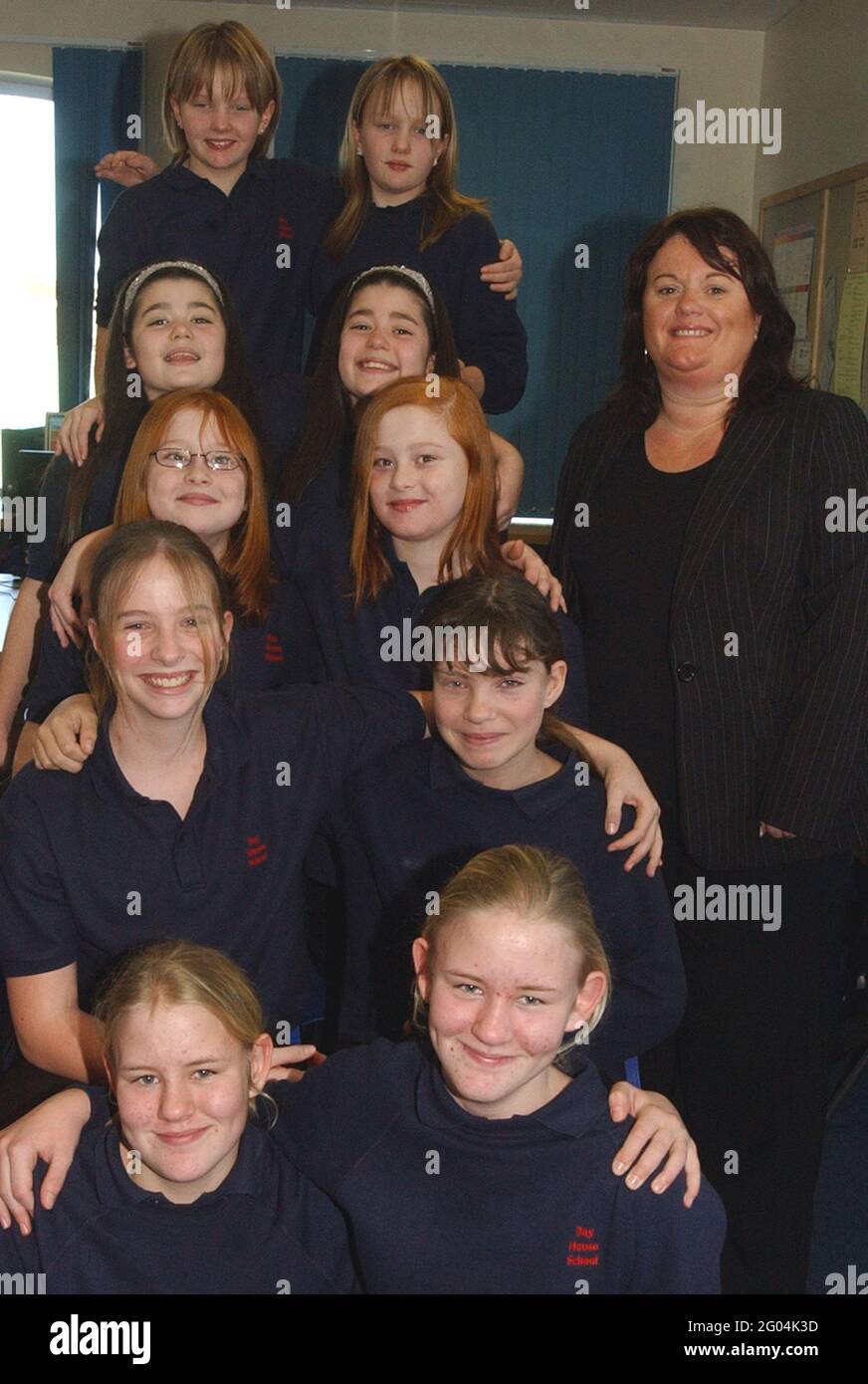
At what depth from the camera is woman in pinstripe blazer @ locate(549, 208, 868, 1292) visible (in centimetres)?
209

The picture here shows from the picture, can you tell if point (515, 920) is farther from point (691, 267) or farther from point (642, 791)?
point (691, 267)

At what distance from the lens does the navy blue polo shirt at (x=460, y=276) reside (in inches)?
109

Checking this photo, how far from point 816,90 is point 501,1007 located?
4757 mm

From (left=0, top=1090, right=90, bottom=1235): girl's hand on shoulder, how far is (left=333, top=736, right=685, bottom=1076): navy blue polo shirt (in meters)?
0.51

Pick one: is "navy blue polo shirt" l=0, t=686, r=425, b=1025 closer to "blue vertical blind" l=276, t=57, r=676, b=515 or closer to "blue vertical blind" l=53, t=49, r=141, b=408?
"blue vertical blind" l=276, t=57, r=676, b=515

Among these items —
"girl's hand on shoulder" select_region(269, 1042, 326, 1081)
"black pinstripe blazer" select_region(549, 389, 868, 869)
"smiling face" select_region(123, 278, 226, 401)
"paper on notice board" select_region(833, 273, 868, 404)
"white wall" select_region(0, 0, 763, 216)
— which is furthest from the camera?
"white wall" select_region(0, 0, 763, 216)

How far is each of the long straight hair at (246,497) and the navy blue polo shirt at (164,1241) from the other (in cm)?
88

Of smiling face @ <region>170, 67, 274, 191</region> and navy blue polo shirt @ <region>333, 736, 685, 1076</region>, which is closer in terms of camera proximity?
navy blue polo shirt @ <region>333, 736, 685, 1076</region>

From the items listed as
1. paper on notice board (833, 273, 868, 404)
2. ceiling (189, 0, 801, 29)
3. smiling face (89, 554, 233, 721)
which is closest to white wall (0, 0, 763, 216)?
ceiling (189, 0, 801, 29)

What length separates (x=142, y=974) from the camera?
1.66 meters

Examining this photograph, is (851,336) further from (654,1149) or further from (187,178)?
(654,1149)

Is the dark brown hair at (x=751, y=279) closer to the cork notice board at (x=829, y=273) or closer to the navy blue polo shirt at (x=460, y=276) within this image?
the navy blue polo shirt at (x=460, y=276)

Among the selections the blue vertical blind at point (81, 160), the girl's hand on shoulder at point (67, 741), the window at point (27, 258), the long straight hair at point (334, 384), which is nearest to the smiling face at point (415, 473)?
the long straight hair at point (334, 384)

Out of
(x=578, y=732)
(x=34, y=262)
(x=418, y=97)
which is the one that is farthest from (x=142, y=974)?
(x=34, y=262)
